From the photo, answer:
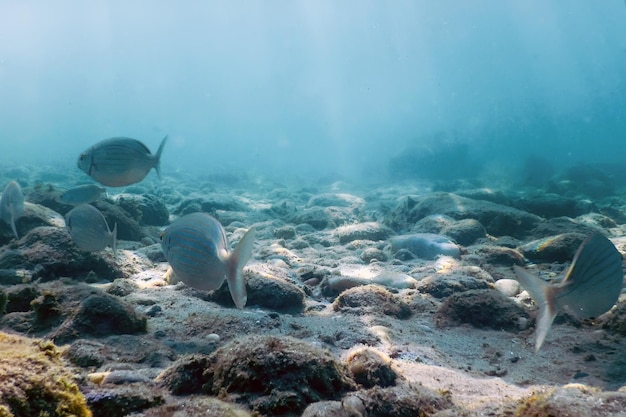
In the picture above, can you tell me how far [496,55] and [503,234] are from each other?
159 m

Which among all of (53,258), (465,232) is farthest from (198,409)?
(465,232)

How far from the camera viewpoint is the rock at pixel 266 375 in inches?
70.9

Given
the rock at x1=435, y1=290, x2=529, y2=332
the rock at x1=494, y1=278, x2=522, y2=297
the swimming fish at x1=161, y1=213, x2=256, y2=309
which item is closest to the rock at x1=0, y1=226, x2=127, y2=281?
the swimming fish at x1=161, y1=213, x2=256, y2=309

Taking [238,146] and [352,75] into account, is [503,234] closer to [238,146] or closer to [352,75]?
[352,75]

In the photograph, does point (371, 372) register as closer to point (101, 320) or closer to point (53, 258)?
point (101, 320)

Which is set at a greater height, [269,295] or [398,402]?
[398,402]

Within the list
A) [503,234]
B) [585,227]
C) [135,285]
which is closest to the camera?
[135,285]

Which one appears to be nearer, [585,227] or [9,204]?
[9,204]

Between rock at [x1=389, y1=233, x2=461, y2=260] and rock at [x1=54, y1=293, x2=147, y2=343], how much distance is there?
568 centimetres

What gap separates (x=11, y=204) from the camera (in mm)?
5777

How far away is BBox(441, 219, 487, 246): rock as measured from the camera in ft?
28.8

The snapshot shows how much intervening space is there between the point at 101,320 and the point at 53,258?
255cm

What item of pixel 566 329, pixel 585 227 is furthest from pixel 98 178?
pixel 585 227

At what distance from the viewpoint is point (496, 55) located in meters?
140
